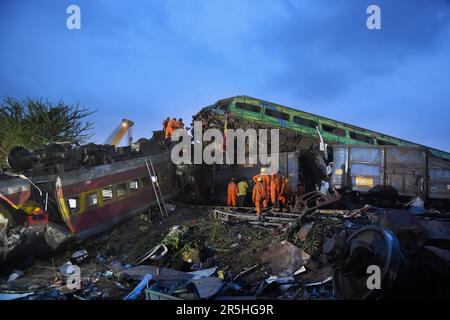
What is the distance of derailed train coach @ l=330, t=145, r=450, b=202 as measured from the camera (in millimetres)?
11250

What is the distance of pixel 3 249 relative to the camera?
7.15m

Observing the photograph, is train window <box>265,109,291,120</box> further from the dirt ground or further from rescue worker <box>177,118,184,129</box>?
the dirt ground

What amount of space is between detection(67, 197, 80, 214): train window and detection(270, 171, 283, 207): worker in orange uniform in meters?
5.86

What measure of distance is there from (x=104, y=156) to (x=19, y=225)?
340 cm

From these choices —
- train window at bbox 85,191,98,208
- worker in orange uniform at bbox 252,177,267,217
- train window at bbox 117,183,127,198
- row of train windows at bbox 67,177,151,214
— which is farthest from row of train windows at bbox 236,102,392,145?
train window at bbox 85,191,98,208

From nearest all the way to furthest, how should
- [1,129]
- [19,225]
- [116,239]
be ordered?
[19,225], [116,239], [1,129]

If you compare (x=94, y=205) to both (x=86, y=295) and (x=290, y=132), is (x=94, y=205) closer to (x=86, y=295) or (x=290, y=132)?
(x=86, y=295)

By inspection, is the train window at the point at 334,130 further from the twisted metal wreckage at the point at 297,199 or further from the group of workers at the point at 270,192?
the group of workers at the point at 270,192

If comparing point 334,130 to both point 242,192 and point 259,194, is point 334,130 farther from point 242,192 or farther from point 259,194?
point 259,194

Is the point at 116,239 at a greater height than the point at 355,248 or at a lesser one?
lesser

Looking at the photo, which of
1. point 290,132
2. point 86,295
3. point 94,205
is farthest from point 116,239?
point 290,132

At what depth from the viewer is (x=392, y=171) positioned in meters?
11.7

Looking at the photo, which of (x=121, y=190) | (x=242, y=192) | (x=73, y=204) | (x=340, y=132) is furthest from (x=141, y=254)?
(x=340, y=132)
